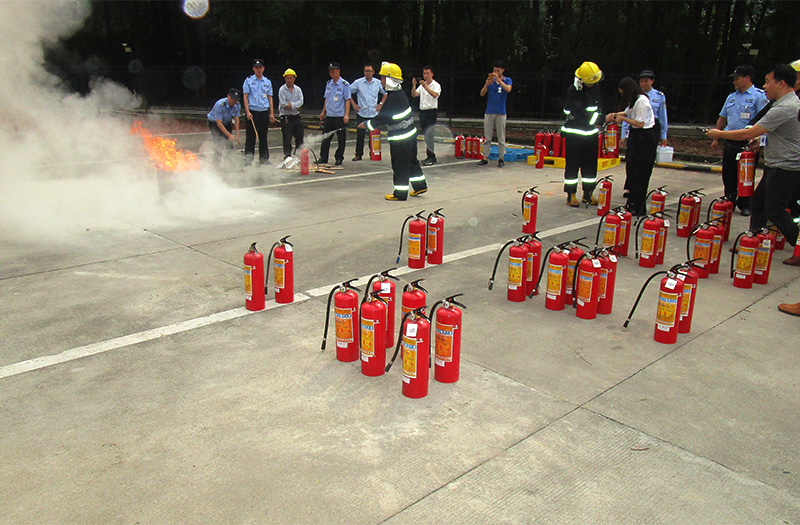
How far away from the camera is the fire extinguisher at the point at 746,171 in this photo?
293 inches

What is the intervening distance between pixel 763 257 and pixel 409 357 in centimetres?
423

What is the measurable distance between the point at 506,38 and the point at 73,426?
2325 centimetres

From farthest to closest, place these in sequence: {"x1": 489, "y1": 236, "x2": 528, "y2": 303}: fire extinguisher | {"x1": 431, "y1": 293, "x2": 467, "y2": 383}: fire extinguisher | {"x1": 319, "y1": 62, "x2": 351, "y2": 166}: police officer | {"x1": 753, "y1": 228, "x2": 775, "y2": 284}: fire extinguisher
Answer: {"x1": 319, "y1": 62, "x2": 351, "y2": 166}: police officer, {"x1": 753, "y1": 228, "x2": 775, "y2": 284}: fire extinguisher, {"x1": 489, "y1": 236, "x2": 528, "y2": 303}: fire extinguisher, {"x1": 431, "y1": 293, "x2": 467, "y2": 383}: fire extinguisher

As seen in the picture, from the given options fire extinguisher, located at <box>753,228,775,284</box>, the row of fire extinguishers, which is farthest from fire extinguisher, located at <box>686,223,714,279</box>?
the row of fire extinguishers

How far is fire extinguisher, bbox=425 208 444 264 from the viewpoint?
6605mm

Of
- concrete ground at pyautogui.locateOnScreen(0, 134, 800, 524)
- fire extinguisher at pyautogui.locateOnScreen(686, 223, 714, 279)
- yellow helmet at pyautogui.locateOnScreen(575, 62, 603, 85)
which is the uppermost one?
yellow helmet at pyautogui.locateOnScreen(575, 62, 603, 85)

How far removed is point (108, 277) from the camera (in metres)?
6.30

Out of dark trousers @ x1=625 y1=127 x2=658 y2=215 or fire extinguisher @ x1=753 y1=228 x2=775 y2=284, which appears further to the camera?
dark trousers @ x1=625 y1=127 x2=658 y2=215

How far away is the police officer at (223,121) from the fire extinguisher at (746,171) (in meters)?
8.22

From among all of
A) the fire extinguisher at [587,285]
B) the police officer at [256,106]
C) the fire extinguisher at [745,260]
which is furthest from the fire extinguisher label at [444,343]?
the police officer at [256,106]

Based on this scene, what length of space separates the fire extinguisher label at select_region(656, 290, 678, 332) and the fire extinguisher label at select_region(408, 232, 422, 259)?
2.43m

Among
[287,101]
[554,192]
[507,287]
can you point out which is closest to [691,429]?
[507,287]

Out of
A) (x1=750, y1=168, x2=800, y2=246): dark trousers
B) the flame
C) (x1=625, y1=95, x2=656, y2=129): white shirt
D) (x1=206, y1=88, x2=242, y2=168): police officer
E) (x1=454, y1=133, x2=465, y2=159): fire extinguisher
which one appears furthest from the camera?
(x1=454, y1=133, x2=465, y2=159): fire extinguisher

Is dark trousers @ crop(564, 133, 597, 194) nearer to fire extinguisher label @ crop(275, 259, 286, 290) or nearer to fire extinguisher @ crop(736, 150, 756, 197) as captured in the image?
fire extinguisher @ crop(736, 150, 756, 197)
